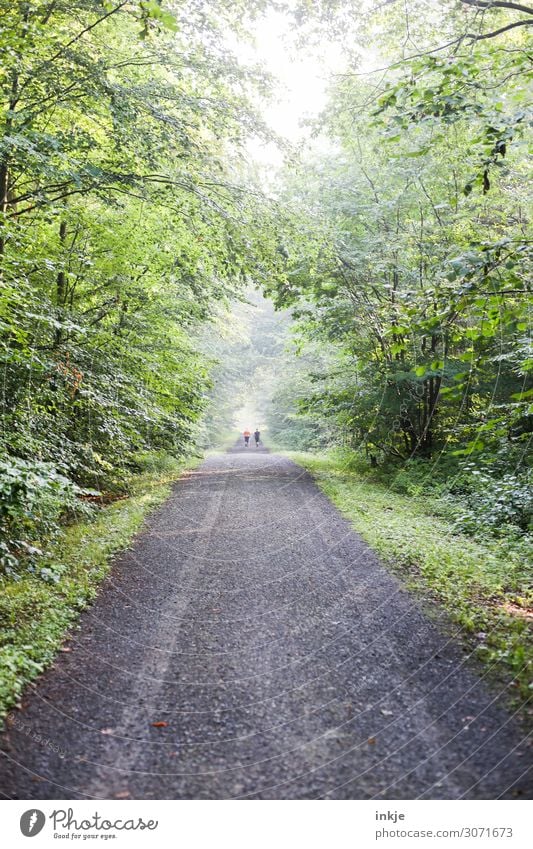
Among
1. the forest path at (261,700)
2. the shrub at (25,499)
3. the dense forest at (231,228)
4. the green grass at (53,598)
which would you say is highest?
the dense forest at (231,228)

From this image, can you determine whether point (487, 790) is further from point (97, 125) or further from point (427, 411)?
point (427, 411)

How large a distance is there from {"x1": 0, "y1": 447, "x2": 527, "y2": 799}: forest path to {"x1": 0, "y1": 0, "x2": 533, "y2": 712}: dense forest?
43.4 inches

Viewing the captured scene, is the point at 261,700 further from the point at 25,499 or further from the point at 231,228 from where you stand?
the point at 231,228

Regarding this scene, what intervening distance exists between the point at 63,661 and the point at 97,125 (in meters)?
6.21

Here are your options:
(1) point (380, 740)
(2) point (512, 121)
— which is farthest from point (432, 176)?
(1) point (380, 740)

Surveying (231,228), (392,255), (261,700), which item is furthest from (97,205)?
(261,700)

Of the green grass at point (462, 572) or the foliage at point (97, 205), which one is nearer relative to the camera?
the green grass at point (462, 572)

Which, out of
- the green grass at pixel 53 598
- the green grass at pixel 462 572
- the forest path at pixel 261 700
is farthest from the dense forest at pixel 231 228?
the forest path at pixel 261 700

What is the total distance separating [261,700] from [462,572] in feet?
8.84

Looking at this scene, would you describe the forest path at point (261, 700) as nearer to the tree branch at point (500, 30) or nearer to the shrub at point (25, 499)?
the shrub at point (25, 499)

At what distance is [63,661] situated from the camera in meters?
3.45

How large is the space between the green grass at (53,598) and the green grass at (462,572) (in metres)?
2.96

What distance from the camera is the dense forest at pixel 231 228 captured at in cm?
381
